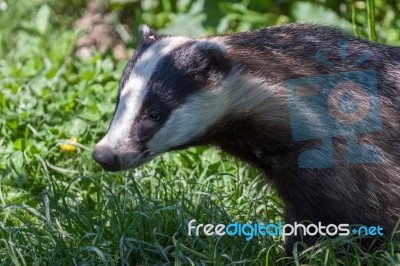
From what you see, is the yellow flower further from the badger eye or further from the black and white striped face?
the badger eye

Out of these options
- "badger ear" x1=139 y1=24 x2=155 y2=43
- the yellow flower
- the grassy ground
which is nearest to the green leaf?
the grassy ground

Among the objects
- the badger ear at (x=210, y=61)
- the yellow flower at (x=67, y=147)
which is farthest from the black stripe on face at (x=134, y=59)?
the yellow flower at (x=67, y=147)

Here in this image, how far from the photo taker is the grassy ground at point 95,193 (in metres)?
4.12

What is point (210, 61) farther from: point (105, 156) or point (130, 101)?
point (105, 156)

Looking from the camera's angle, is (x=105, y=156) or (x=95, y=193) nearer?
(x=105, y=156)

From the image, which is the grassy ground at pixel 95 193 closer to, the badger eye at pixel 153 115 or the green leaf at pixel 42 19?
the badger eye at pixel 153 115

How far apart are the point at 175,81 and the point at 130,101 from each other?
0.23 meters

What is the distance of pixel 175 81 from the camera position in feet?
13.4

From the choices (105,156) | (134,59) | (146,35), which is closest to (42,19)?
(146,35)

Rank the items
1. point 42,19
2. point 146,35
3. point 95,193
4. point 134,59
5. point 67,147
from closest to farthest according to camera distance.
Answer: point 134,59
point 146,35
point 95,193
point 67,147
point 42,19

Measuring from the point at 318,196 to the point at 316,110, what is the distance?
15.9 inches

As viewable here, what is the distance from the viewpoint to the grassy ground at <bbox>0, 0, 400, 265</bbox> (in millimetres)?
4121

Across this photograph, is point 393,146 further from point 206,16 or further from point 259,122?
point 206,16

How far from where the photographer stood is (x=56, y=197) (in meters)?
4.66
